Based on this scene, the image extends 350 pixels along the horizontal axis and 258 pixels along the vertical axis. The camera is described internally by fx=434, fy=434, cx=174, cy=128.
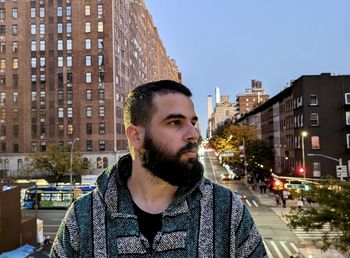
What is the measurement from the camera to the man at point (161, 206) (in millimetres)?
2555

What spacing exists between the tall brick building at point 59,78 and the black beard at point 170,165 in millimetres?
71634

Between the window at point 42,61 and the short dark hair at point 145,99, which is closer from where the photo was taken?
the short dark hair at point 145,99

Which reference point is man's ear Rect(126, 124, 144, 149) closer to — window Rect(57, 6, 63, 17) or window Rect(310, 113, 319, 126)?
window Rect(310, 113, 319, 126)

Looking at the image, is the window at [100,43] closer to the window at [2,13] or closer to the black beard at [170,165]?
the window at [2,13]

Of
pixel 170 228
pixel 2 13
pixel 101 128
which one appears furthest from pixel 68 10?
pixel 170 228

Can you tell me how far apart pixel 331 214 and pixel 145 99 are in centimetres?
1969

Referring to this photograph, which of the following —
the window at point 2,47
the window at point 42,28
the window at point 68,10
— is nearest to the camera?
the window at point 68,10

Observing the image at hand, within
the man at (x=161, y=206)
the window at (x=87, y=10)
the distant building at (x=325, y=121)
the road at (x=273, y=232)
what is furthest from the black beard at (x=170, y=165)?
the window at (x=87, y=10)

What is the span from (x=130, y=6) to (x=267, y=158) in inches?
1702

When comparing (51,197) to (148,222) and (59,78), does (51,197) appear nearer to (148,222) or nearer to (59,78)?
(59,78)

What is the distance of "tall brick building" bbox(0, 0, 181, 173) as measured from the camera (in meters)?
73.9

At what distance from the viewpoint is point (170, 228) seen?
8.43ft

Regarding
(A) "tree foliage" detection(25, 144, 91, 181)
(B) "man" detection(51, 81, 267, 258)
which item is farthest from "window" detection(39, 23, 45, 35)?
(B) "man" detection(51, 81, 267, 258)

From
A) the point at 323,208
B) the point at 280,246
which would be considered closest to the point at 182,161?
the point at 323,208
